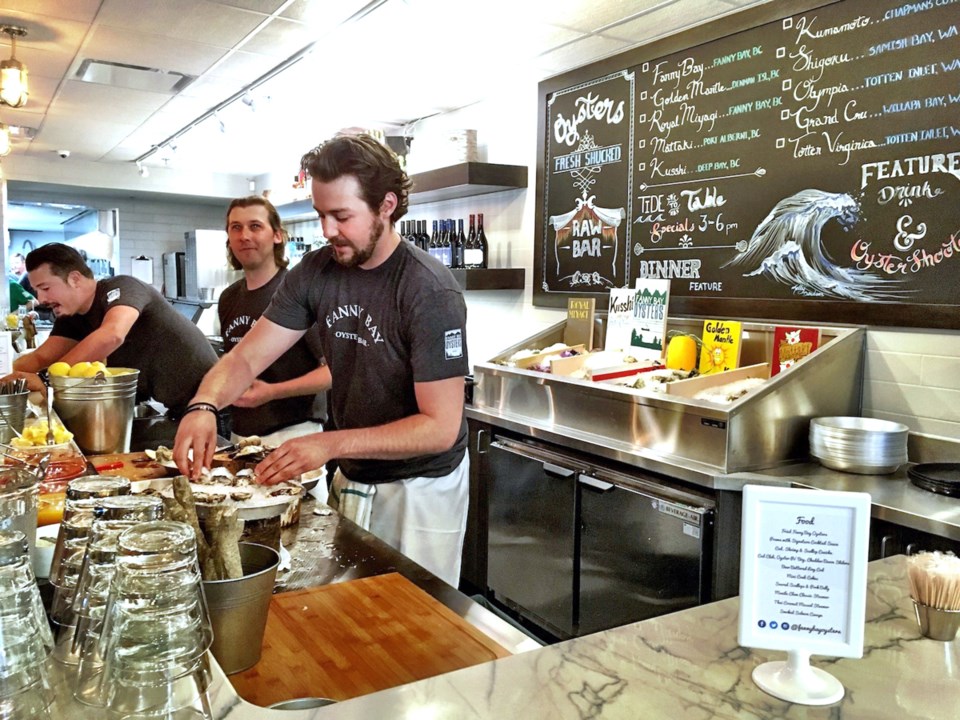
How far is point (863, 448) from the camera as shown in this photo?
267cm

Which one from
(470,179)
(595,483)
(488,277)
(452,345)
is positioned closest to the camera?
(452,345)

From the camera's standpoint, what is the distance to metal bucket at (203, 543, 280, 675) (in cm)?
110

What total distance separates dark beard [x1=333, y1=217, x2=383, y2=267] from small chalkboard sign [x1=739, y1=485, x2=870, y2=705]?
1479 millimetres

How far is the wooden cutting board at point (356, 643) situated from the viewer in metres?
1.19

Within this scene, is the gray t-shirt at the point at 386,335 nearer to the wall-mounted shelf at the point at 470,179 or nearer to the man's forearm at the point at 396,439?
the man's forearm at the point at 396,439

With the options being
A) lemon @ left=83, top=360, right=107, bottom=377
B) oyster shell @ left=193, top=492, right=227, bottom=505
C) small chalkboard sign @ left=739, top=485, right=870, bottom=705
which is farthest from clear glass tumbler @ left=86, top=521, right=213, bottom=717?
lemon @ left=83, top=360, right=107, bottom=377

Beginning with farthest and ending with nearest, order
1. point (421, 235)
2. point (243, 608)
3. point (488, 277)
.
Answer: point (421, 235) < point (488, 277) < point (243, 608)

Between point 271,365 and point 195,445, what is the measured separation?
1.06 meters

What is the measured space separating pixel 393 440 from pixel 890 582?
3.78 ft

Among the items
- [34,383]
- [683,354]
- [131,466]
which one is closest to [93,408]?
[131,466]

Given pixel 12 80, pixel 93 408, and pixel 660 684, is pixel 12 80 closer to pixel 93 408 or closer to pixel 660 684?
pixel 93 408

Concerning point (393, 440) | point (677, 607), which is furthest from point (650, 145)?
point (393, 440)

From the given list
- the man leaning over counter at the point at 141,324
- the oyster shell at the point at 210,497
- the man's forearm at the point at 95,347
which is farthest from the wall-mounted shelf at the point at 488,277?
the oyster shell at the point at 210,497

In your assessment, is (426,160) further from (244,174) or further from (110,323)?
(244,174)
